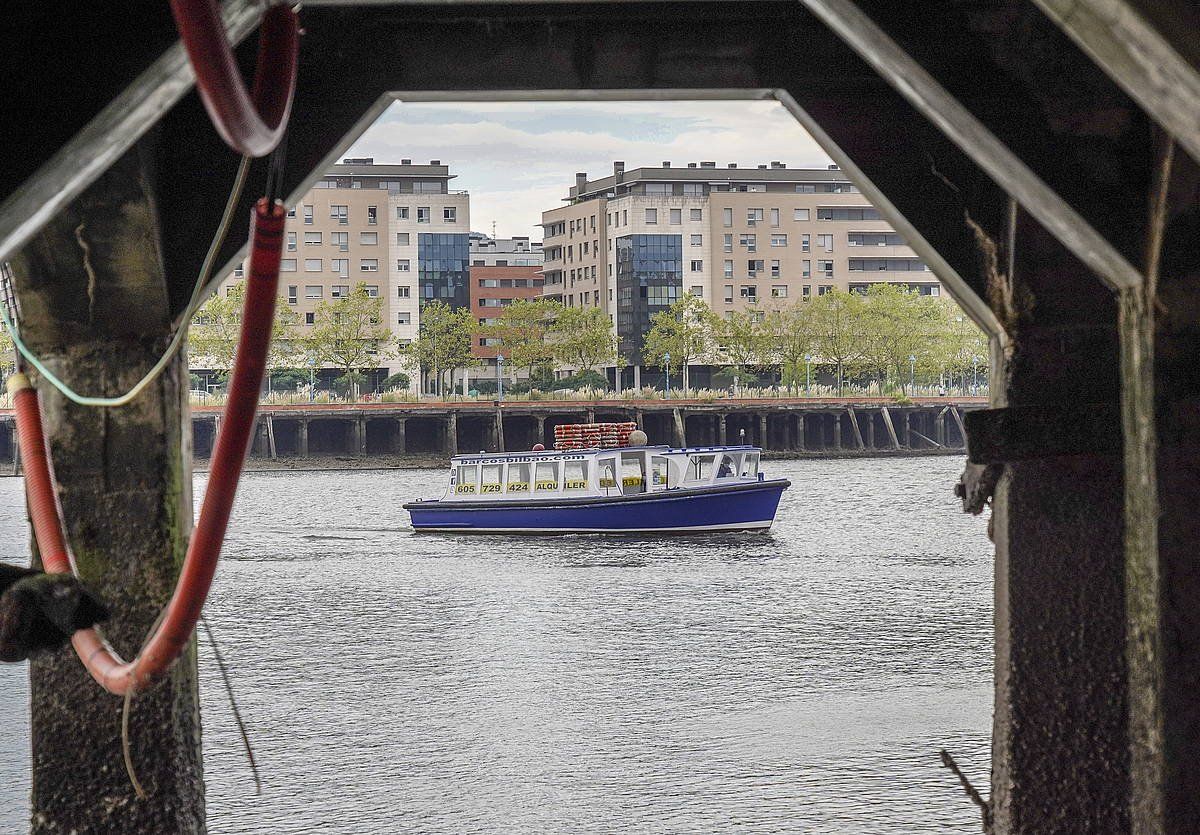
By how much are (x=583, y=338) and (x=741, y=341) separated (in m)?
13.2

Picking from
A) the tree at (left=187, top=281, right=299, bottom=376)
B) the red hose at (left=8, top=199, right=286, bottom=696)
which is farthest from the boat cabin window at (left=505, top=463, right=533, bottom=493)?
the tree at (left=187, top=281, right=299, bottom=376)

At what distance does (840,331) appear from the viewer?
431 ft

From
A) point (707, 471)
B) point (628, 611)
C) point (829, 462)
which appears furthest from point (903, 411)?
point (628, 611)

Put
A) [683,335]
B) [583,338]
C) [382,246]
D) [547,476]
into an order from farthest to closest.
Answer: [382,246], [683,335], [583,338], [547,476]

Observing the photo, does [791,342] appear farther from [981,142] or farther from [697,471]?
[981,142]

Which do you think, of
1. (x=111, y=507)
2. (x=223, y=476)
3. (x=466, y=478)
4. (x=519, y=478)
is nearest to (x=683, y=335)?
(x=466, y=478)

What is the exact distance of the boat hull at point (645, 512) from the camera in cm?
5059

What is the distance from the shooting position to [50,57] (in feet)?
17.4

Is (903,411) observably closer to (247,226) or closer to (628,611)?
(628,611)

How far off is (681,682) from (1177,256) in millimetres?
21955

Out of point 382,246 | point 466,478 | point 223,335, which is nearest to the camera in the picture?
point 466,478

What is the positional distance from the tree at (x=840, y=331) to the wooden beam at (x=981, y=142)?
125129 millimetres

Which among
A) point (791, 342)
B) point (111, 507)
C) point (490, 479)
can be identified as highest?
point (791, 342)

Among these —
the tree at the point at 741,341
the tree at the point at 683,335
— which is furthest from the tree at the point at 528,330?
the tree at the point at 741,341
